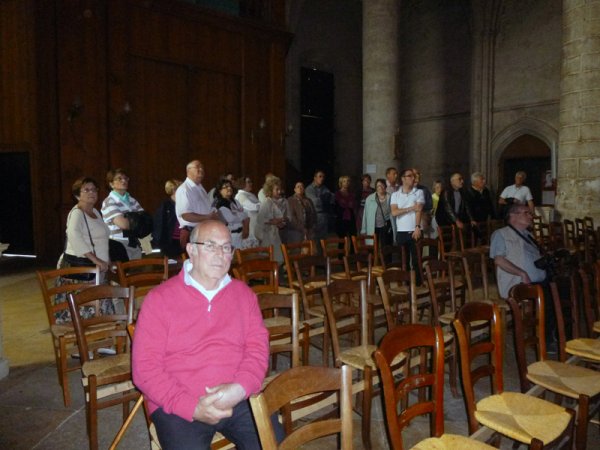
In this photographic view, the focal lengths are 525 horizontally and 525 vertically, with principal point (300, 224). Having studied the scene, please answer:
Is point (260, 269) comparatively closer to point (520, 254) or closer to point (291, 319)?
point (291, 319)

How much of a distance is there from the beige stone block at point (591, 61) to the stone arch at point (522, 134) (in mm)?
5814

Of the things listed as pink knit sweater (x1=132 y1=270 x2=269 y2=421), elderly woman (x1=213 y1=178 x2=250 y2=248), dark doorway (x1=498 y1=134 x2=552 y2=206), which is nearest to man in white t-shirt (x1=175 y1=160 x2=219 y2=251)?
elderly woman (x1=213 y1=178 x2=250 y2=248)

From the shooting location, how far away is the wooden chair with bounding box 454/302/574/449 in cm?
222

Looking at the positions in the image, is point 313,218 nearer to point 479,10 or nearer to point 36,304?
point 36,304

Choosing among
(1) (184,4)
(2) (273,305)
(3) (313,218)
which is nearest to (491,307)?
(2) (273,305)

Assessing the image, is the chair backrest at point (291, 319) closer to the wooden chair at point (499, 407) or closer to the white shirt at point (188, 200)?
the wooden chair at point (499, 407)

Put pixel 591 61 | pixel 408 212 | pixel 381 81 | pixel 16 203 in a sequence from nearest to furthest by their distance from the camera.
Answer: pixel 408 212
pixel 591 61
pixel 16 203
pixel 381 81

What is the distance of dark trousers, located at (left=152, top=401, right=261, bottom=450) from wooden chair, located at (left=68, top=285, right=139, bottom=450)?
617 mm

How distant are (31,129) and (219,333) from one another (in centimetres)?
750

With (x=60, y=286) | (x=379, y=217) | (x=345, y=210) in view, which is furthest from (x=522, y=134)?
(x=60, y=286)

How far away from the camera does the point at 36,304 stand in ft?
19.5

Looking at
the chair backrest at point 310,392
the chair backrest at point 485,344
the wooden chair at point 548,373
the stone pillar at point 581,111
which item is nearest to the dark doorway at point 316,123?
the stone pillar at point 581,111

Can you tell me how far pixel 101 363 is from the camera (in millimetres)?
2908

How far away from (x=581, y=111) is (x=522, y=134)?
253 inches
